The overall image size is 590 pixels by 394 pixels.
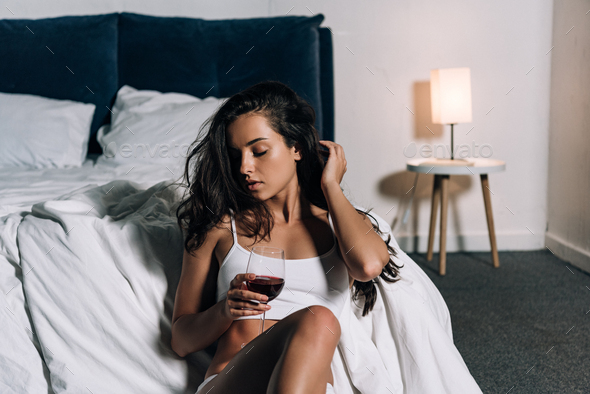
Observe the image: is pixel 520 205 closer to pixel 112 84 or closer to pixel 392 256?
pixel 392 256

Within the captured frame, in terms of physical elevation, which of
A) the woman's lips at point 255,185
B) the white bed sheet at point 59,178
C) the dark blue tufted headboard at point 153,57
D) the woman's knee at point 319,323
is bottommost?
the woman's knee at point 319,323

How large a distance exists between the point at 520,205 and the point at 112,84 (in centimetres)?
259

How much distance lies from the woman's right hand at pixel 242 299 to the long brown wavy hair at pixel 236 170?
0.27 m

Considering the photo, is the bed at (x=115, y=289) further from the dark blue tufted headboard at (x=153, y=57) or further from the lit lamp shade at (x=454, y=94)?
the lit lamp shade at (x=454, y=94)

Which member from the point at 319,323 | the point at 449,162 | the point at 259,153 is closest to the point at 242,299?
the point at 319,323

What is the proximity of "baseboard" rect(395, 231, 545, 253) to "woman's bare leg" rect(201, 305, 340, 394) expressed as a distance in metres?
2.25

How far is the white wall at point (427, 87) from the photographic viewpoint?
9.40 ft

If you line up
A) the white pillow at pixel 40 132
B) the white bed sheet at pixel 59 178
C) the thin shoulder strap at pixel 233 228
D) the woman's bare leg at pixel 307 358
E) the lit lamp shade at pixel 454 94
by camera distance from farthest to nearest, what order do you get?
the lit lamp shade at pixel 454 94
the white pillow at pixel 40 132
the white bed sheet at pixel 59 178
the thin shoulder strap at pixel 233 228
the woman's bare leg at pixel 307 358

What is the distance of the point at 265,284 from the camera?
836 millimetres

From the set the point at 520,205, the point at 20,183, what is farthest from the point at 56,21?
the point at 520,205

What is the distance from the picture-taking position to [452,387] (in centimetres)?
108

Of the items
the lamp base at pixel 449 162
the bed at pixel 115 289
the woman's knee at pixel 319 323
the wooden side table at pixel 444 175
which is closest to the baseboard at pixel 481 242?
the wooden side table at pixel 444 175

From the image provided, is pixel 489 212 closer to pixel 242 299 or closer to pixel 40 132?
pixel 242 299

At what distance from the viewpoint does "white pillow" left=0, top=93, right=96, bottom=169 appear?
2.24m
